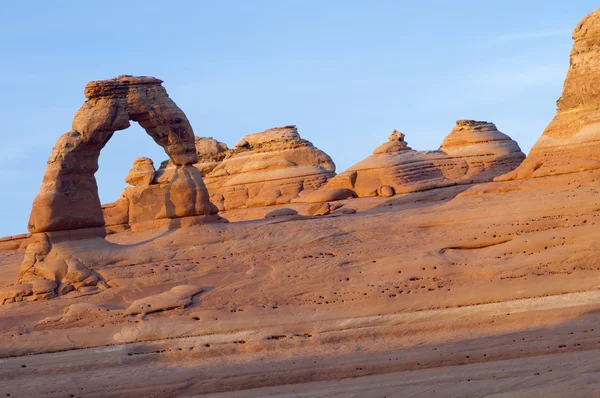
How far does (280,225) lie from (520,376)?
389 inches

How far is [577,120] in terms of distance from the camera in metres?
23.4

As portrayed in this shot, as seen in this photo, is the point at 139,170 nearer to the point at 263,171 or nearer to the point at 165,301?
the point at 263,171

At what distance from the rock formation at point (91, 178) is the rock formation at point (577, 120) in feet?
22.6

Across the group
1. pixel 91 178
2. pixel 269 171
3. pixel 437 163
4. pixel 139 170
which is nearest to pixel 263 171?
pixel 269 171

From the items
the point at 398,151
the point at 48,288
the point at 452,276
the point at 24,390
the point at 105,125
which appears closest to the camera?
the point at 24,390

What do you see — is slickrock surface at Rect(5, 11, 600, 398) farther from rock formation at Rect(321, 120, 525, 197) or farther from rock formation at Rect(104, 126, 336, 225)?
rock formation at Rect(104, 126, 336, 225)

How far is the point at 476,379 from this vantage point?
1337 centimetres

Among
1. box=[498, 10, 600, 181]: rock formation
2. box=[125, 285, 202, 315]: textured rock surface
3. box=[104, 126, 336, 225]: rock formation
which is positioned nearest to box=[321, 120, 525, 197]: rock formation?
box=[104, 126, 336, 225]: rock formation

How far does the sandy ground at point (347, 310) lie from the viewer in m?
14.9

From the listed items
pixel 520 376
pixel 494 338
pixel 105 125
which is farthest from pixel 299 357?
pixel 105 125

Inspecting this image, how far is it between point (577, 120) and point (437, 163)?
46.6ft

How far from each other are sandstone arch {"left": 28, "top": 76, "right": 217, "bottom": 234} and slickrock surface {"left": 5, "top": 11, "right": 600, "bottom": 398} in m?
0.50

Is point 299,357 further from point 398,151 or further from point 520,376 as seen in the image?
point 398,151

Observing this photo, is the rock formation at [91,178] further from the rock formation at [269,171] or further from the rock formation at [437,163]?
the rock formation at [269,171]
